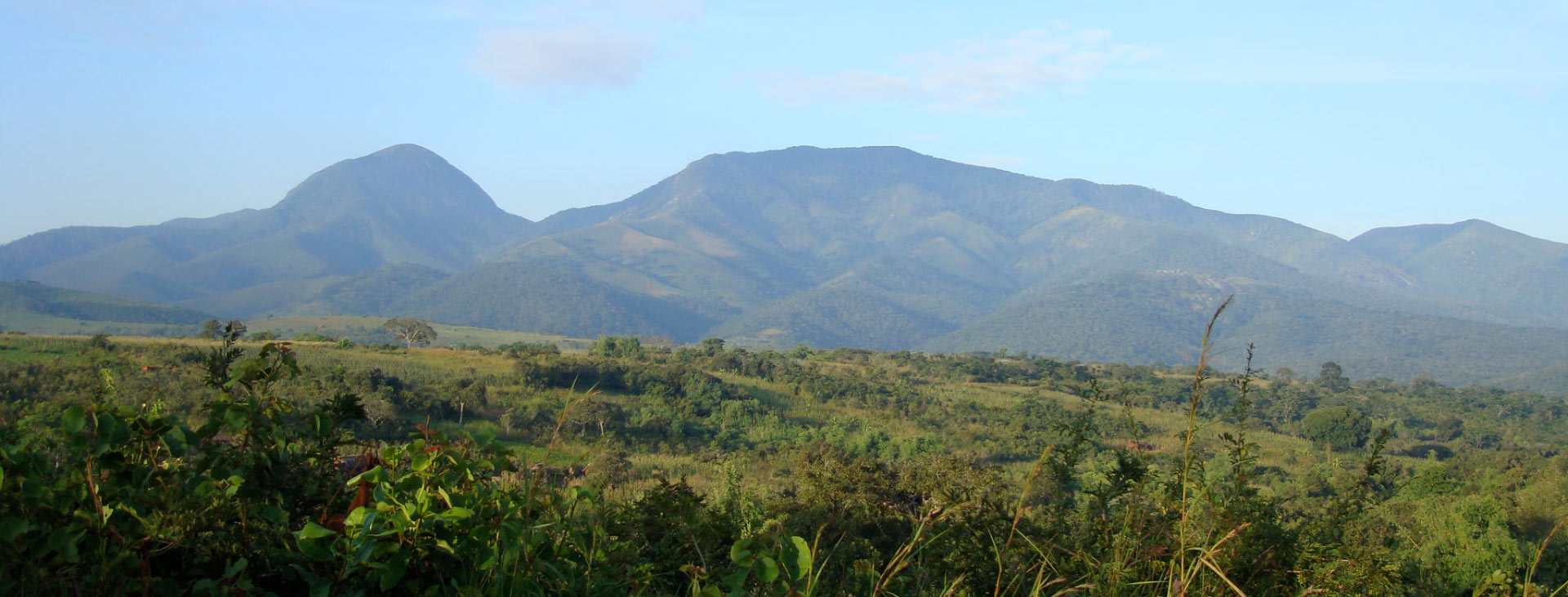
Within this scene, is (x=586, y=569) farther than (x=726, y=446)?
No

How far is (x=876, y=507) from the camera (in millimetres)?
6953

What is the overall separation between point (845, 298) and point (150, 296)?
388 ft

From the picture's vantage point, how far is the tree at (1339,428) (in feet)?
98.3

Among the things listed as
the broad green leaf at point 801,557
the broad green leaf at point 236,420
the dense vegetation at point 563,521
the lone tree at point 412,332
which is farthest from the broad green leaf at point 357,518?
the lone tree at point 412,332

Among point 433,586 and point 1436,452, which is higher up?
point 433,586

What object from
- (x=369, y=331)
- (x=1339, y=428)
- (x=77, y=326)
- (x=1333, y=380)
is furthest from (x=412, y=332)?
(x=77, y=326)

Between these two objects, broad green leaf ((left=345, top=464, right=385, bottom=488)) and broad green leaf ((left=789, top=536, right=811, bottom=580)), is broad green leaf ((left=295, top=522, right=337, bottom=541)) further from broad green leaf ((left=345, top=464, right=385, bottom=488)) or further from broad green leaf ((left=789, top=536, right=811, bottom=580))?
broad green leaf ((left=789, top=536, right=811, bottom=580))

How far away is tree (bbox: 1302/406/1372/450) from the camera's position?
29969mm

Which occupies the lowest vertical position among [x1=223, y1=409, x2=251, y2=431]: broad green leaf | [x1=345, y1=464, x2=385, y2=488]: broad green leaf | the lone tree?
the lone tree

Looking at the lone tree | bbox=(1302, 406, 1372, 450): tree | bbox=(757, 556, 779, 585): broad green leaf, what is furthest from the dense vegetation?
the lone tree

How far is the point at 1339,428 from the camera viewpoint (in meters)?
30.6

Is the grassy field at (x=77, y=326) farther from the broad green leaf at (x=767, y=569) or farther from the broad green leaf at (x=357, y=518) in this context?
the broad green leaf at (x=767, y=569)

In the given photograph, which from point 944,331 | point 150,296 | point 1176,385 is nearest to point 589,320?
point 944,331

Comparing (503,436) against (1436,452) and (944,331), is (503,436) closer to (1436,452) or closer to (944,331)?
(1436,452)
